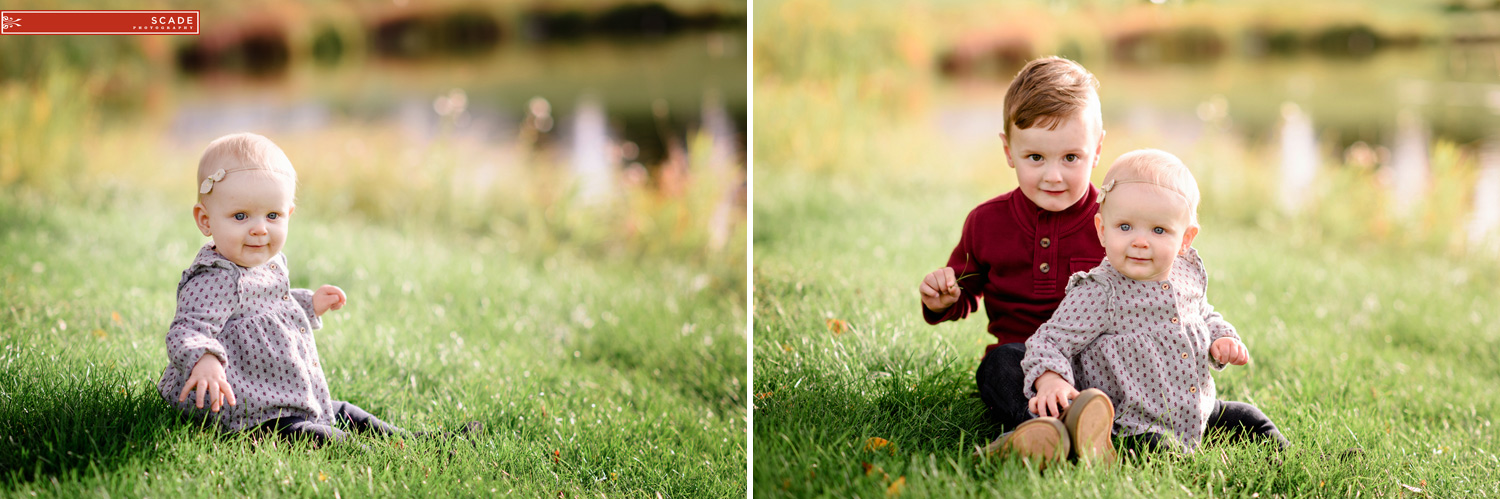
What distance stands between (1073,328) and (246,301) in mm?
2013

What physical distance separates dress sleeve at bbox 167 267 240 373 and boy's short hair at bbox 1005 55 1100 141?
1.98m

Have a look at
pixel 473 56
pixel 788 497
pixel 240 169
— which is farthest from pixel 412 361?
pixel 473 56

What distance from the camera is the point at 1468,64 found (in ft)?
20.9

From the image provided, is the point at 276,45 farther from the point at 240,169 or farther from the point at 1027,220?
the point at 1027,220

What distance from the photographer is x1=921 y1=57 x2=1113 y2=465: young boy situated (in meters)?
2.35

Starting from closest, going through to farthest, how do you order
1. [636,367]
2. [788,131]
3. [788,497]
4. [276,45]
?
[788,497], [636,367], [788,131], [276,45]

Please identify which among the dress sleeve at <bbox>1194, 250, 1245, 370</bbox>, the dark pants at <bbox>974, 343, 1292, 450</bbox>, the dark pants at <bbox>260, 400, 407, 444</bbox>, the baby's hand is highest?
the dress sleeve at <bbox>1194, 250, 1245, 370</bbox>

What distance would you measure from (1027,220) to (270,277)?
1964 millimetres

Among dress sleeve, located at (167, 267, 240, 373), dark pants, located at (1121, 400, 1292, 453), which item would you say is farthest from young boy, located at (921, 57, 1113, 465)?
dress sleeve, located at (167, 267, 240, 373)

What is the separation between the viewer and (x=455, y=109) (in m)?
5.68

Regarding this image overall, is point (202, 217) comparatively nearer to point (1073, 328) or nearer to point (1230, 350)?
point (1073, 328)

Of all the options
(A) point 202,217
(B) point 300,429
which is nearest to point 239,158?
(A) point 202,217

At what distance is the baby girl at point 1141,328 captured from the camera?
2.17 m

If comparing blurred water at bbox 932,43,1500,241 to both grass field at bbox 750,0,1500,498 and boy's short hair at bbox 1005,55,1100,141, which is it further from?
boy's short hair at bbox 1005,55,1100,141
